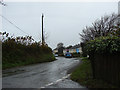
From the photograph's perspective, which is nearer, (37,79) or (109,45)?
(109,45)

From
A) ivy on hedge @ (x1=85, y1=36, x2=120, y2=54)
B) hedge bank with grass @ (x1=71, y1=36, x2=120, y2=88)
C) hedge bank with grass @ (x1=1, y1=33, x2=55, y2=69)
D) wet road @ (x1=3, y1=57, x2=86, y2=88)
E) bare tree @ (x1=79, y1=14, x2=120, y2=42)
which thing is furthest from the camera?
bare tree @ (x1=79, y1=14, x2=120, y2=42)

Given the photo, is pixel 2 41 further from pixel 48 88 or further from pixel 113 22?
pixel 113 22

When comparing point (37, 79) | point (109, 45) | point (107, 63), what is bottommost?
point (37, 79)

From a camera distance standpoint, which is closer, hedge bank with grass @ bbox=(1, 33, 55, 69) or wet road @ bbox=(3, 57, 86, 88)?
wet road @ bbox=(3, 57, 86, 88)

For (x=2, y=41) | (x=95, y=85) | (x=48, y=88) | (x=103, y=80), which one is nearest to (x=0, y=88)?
(x=48, y=88)

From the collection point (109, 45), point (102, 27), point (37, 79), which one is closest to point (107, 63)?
point (109, 45)

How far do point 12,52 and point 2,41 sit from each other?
2062mm

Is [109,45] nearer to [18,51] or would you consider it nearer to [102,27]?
[18,51]

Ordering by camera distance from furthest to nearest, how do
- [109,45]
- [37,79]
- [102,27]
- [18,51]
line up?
[102,27] < [18,51] < [37,79] < [109,45]

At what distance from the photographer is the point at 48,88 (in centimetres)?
662

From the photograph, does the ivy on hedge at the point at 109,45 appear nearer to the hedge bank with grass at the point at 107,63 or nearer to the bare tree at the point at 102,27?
the hedge bank with grass at the point at 107,63

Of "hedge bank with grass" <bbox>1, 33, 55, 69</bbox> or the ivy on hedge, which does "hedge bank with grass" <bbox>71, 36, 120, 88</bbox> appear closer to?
the ivy on hedge

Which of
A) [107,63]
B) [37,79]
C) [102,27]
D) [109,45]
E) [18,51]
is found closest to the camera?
[109,45]

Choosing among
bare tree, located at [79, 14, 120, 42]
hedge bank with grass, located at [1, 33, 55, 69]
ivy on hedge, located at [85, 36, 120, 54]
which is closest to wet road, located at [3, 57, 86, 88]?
ivy on hedge, located at [85, 36, 120, 54]
